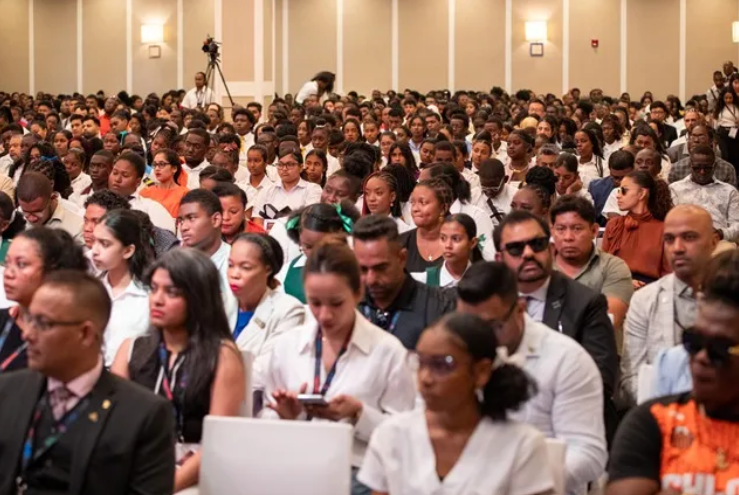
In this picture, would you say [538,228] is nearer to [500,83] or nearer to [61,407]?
[61,407]

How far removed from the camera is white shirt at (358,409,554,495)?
10.5 feet

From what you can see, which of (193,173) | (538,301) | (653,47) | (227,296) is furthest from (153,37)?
(538,301)

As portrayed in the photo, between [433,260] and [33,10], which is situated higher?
[33,10]

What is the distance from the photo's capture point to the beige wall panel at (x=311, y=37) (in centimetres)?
2577

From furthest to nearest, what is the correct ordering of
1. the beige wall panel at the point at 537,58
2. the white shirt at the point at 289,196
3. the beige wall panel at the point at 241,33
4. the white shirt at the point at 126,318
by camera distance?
Result: the beige wall panel at the point at 537,58 → the beige wall panel at the point at 241,33 → the white shirt at the point at 289,196 → the white shirt at the point at 126,318

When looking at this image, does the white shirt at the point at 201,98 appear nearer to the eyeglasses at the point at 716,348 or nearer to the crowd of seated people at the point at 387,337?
the crowd of seated people at the point at 387,337

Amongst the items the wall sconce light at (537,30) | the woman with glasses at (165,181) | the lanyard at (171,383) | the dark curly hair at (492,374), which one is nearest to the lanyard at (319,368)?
the lanyard at (171,383)

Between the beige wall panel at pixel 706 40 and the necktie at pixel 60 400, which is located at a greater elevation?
the beige wall panel at pixel 706 40

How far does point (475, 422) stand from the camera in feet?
10.6

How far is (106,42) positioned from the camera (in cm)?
2608

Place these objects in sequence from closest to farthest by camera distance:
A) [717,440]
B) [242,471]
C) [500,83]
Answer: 1. [717,440]
2. [242,471]
3. [500,83]

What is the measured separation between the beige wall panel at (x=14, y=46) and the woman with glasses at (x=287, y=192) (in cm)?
1776

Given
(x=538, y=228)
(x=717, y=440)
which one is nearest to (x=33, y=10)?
(x=538, y=228)

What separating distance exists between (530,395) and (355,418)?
866mm
